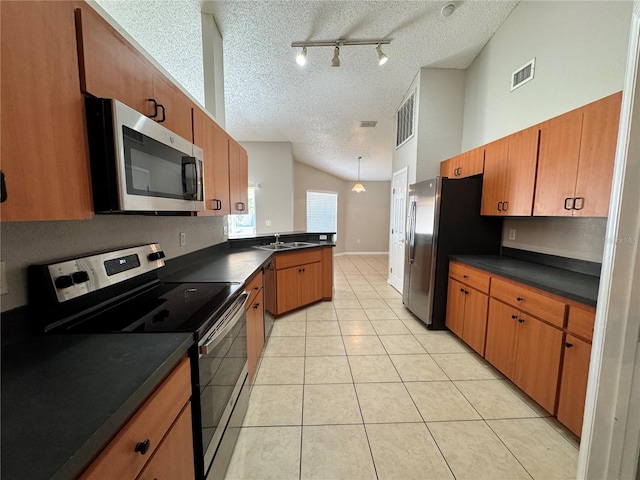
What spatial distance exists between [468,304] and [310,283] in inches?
76.1

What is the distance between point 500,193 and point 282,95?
312 centimetres

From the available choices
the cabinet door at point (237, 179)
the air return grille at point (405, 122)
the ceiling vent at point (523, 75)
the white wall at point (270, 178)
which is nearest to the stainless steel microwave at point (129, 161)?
the cabinet door at point (237, 179)

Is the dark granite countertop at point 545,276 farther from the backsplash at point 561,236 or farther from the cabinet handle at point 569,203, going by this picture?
the cabinet handle at point 569,203

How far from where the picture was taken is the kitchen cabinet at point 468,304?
7.38ft

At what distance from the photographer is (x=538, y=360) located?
5.51 feet

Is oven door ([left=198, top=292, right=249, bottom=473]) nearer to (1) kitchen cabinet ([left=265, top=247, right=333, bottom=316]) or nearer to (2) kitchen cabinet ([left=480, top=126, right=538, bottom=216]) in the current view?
(1) kitchen cabinet ([left=265, top=247, right=333, bottom=316])

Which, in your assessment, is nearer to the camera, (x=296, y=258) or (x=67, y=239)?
(x=67, y=239)

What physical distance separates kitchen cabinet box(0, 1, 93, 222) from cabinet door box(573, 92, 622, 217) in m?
2.59

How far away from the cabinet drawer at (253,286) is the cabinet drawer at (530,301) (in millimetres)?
1997

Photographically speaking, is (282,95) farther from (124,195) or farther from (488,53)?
(124,195)

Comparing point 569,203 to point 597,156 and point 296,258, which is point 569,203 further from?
point 296,258

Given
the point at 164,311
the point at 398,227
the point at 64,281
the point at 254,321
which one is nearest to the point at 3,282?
the point at 64,281

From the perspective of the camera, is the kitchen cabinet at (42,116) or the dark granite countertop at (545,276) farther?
the dark granite countertop at (545,276)

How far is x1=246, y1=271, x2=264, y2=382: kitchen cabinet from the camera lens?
1.85m
